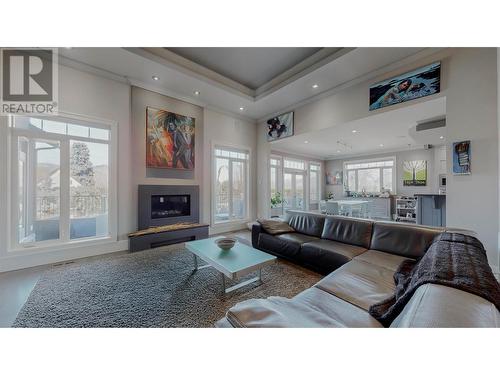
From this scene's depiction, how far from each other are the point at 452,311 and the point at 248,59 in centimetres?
392

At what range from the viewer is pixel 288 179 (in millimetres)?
7883

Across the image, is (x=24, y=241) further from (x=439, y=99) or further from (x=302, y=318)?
(x=439, y=99)

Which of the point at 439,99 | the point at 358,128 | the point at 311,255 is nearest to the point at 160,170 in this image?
the point at 311,255

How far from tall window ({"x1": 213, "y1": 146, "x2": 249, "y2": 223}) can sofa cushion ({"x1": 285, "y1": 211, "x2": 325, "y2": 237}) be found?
2258 millimetres

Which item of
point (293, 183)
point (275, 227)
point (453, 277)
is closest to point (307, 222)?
point (275, 227)

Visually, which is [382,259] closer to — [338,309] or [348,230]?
[348,230]

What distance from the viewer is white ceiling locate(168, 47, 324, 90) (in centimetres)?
323

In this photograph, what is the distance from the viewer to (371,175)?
8.25 meters

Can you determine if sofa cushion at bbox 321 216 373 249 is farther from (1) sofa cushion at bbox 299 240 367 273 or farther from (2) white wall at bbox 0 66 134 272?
(2) white wall at bbox 0 66 134 272

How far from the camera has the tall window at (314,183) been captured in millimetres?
8945

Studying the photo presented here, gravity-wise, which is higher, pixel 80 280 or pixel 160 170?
pixel 160 170
